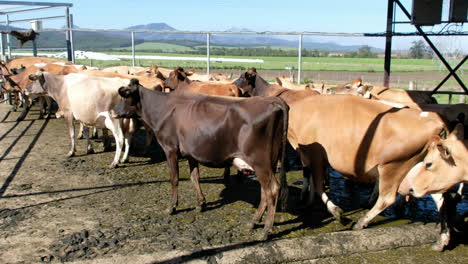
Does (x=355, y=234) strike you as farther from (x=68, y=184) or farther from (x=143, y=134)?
(x=143, y=134)

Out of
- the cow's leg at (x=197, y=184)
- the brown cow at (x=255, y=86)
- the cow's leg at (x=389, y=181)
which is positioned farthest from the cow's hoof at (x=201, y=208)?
the brown cow at (x=255, y=86)

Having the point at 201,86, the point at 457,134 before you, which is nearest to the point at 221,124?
the point at 457,134

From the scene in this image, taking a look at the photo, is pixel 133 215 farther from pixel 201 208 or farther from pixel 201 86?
pixel 201 86

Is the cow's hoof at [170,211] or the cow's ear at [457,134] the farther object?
the cow's hoof at [170,211]

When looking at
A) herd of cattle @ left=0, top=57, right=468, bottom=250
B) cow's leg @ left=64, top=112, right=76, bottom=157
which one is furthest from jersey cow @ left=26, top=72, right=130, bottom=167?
herd of cattle @ left=0, top=57, right=468, bottom=250

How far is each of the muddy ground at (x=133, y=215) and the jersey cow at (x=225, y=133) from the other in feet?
1.58

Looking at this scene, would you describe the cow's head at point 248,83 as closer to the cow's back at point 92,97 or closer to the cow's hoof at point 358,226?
the cow's back at point 92,97

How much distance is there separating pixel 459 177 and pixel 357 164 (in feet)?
3.73

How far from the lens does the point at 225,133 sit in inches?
218

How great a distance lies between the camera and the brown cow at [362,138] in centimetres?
508

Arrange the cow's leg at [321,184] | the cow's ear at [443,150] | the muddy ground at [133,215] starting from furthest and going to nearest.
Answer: the cow's leg at [321,184]
the muddy ground at [133,215]
the cow's ear at [443,150]

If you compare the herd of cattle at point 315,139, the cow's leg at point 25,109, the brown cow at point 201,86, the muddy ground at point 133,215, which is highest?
the brown cow at point 201,86

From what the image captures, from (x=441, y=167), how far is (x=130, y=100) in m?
4.49

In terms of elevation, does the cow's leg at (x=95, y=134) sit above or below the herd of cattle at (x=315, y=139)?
below
